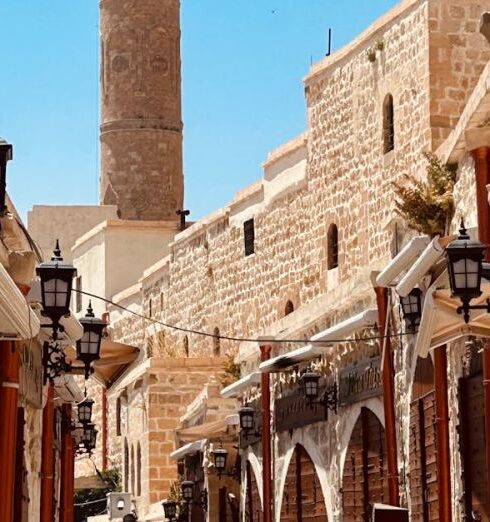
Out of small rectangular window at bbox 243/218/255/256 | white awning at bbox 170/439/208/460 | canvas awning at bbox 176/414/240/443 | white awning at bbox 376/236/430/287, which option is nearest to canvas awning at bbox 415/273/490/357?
white awning at bbox 376/236/430/287

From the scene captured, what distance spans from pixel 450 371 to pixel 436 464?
31.6 inches

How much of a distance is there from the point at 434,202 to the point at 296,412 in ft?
18.1

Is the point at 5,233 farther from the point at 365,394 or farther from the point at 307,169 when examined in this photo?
the point at 307,169

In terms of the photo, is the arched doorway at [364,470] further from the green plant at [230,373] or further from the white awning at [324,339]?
the green plant at [230,373]

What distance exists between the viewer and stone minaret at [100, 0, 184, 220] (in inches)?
1887

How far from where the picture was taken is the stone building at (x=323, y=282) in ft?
50.3

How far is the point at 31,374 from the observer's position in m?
14.3

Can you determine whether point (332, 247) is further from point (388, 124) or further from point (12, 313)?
point (12, 313)

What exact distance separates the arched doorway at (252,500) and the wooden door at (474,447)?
31.3 ft

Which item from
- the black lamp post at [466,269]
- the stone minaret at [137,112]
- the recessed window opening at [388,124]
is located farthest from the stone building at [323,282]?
the stone minaret at [137,112]

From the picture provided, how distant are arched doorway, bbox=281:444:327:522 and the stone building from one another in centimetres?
4

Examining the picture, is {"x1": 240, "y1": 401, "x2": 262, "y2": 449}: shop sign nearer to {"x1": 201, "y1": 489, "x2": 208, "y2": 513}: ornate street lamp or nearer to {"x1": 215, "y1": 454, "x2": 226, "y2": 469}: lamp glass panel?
{"x1": 215, "y1": 454, "x2": 226, "y2": 469}: lamp glass panel

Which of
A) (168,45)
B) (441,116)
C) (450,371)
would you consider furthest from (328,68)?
(168,45)

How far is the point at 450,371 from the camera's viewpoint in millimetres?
13469
